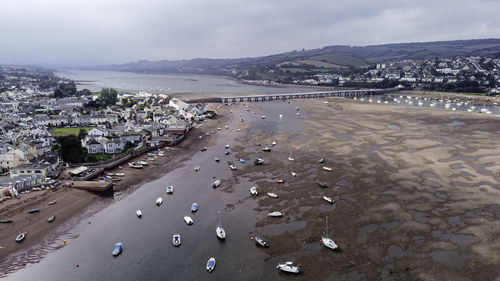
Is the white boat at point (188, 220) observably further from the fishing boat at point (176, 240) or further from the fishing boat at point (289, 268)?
the fishing boat at point (289, 268)

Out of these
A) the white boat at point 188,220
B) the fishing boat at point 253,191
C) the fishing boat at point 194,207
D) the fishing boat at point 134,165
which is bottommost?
the white boat at point 188,220

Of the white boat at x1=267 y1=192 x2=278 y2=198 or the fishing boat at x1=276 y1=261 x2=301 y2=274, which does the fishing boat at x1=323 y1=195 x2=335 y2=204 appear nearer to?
the white boat at x1=267 y1=192 x2=278 y2=198

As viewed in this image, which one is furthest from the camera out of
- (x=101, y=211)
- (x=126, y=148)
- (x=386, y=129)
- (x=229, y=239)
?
(x=386, y=129)

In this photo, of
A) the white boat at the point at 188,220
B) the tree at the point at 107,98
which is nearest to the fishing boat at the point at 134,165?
Answer: the white boat at the point at 188,220

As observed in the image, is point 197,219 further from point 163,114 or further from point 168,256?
point 163,114

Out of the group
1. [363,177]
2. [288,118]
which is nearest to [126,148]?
[363,177]

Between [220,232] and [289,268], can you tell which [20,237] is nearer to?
[220,232]

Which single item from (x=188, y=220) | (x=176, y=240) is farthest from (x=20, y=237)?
(x=188, y=220)
